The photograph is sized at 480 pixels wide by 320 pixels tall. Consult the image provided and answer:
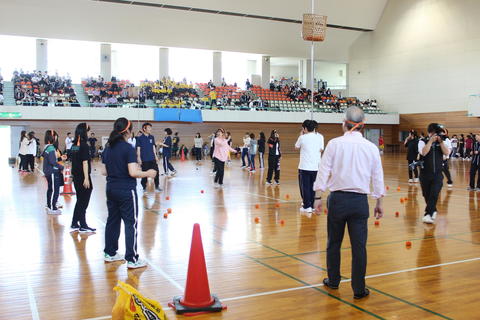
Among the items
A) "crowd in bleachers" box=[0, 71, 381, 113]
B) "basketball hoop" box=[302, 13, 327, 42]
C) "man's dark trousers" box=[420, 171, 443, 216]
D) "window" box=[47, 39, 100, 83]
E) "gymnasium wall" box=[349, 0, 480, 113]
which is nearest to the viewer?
"man's dark trousers" box=[420, 171, 443, 216]

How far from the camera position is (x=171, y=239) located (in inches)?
267

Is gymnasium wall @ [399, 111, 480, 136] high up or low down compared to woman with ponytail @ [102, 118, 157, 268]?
up

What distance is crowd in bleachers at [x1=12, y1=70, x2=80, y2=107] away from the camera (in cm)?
2767

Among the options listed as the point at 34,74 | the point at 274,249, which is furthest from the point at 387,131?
the point at 274,249

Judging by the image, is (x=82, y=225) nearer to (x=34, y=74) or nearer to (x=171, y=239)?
(x=171, y=239)

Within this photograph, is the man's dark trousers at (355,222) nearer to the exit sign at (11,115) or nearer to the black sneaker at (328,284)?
the black sneaker at (328,284)

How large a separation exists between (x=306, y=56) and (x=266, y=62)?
12.2 feet

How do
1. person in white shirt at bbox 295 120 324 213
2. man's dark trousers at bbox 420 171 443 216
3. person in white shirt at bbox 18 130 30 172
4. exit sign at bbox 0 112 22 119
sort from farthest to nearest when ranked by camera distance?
1. exit sign at bbox 0 112 22 119
2. person in white shirt at bbox 18 130 30 172
3. person in white shirt at bbox 295 120 324 213
4. man's dark trousers at bbox 420 171 443 216

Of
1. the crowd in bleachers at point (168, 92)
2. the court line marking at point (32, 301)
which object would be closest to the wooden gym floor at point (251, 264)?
the court line marking at point (32, 301)

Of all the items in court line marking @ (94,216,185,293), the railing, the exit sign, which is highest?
the railing

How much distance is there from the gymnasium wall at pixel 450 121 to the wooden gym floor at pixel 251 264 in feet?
78.9

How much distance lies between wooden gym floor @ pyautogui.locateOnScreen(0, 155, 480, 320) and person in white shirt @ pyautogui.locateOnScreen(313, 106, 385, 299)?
452 mm

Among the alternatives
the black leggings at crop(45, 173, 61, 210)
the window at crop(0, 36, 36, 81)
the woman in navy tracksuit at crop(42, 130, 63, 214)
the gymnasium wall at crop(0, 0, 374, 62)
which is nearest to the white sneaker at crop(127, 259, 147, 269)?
the woman in navy tracksuit at crop(42, 130, 63, 214)

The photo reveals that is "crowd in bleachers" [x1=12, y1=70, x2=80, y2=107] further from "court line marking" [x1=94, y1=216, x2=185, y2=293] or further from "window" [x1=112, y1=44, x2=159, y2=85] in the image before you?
"court line marking" [x1=94, y1=216, x2=185, y2=293]
